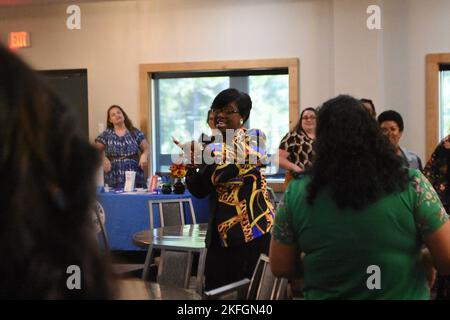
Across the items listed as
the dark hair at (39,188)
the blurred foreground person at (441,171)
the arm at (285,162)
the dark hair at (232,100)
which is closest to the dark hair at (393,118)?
the blurred foreground person at (441,171)

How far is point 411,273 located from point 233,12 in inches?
247

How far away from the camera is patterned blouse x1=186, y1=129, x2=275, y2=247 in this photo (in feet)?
10.4

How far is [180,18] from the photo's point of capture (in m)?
7.93

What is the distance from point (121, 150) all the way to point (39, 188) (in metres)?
6.65

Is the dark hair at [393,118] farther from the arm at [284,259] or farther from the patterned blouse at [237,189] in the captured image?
the arm at [284,259]

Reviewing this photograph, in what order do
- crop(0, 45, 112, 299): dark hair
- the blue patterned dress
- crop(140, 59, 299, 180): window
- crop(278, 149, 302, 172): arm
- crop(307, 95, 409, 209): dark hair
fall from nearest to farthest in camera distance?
crop(0, 45, 112, 299): dark hair
crop(307, 95, 409, 209): dark hair
crop(278, 149, 302, 172): arm
the blue patterned dress
crop(140, 59, 299, 180): window

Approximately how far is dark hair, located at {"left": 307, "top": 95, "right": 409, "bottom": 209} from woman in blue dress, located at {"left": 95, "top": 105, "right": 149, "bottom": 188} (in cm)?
537

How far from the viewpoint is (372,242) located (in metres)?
1.85

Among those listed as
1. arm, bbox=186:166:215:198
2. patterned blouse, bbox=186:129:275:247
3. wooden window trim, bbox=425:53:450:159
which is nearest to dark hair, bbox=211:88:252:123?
patterned blouse, bbox=186:129:275:247

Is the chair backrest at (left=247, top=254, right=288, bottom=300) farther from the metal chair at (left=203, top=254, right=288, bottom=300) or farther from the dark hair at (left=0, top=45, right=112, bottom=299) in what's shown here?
the dark hair at (left=0, top=45, right=112, bottom=299)

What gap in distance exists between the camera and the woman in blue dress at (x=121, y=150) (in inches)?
282

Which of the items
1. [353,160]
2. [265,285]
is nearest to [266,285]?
[265,285]

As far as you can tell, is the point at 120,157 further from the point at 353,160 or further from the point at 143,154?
the point at 353,160
